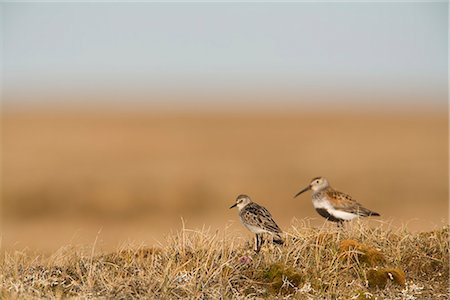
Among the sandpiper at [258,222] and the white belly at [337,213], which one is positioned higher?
the white belly at [337,213]

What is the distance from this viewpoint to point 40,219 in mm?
24266

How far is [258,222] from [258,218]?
9cm

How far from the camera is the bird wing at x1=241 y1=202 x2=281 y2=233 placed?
9647 millimetres

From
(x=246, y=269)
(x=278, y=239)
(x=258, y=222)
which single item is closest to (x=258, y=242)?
(x=278, y=239)

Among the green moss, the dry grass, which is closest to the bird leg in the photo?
the dry grass

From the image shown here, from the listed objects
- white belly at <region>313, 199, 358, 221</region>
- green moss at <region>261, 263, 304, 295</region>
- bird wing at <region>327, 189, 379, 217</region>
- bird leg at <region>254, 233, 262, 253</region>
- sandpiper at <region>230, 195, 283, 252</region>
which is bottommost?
green moss at <region>261, 263, 304, 295</region>

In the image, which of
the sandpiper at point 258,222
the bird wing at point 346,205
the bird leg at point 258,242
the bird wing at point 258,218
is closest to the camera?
the bird leg at point 258,242

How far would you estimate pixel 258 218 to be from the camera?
32.6 feet

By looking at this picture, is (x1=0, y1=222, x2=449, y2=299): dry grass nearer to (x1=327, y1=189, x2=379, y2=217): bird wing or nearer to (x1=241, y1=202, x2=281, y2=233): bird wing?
(x1=241, y1=202, x2=281, y2=233): bird wing

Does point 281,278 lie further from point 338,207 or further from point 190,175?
point 190,175

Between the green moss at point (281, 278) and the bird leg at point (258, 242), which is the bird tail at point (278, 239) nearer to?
the bird leg at point (258, 242)

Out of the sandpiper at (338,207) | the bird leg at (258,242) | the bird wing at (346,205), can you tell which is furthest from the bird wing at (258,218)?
the bird wing at (346,205)

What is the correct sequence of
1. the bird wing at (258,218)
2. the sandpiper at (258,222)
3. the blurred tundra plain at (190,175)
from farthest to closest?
the blurred tundra plain at (190,175), the bird wing at (258,218), the sandpiper at (258,222)

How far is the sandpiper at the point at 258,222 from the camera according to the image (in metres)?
9.50
